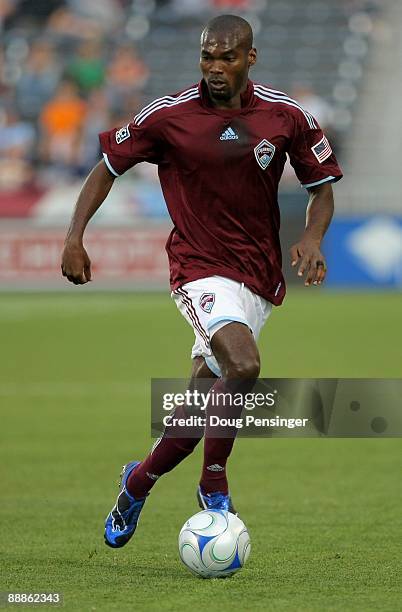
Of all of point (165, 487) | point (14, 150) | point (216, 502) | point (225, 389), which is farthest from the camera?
point (14, 150)

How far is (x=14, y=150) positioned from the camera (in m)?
24.0

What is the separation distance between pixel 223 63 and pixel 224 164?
45 cm

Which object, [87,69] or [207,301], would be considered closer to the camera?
[207,301]

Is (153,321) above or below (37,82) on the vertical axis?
below

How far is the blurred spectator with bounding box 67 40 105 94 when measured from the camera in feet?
82.4

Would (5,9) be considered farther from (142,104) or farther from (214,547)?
(214,547)

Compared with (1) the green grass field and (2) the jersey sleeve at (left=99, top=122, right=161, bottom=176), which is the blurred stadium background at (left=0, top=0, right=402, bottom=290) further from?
(2) the jersey sleeve at (left=99, top=122, right=161, bottom=176)

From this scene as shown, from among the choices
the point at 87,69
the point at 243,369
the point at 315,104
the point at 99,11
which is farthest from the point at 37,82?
the point at 243,369

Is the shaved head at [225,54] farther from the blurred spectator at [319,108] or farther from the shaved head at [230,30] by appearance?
the blurred spectator at [319,108]

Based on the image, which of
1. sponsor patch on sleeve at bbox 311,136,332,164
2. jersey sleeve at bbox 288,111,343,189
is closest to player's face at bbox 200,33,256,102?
jersey sleeve at bbox 288,111,343,189

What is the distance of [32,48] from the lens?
26219mm

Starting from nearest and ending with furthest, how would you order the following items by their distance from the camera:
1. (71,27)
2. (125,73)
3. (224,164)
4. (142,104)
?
(224,164), (142,104), (125,73), (71,27)

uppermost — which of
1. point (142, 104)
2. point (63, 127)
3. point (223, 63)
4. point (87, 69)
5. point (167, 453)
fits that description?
point (223, 63)

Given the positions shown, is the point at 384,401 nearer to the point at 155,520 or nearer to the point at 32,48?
the point at 155,520
